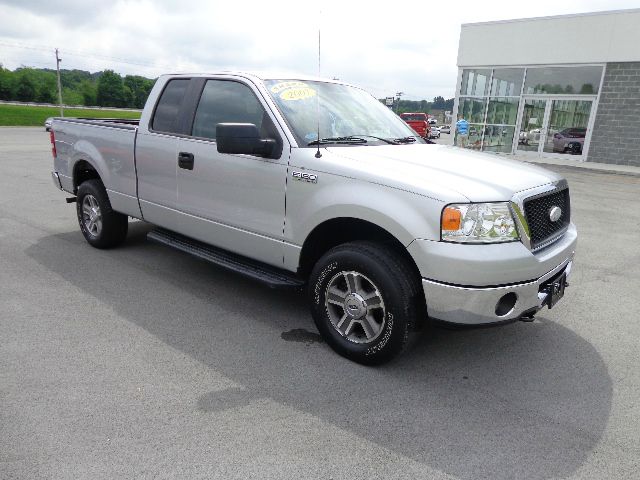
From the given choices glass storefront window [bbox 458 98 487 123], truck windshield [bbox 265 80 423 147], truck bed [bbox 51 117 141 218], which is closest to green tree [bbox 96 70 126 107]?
glass storefront window [bbox 458 98 487 123]

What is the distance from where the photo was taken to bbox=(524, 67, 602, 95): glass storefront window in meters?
18.4

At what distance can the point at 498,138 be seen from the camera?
21.4m

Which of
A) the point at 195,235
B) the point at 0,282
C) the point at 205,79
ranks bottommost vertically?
the point at 0,282

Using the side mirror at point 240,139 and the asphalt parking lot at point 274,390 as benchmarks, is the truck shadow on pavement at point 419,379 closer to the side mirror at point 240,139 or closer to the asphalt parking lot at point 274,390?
the asphalt parking lot at point 274,390

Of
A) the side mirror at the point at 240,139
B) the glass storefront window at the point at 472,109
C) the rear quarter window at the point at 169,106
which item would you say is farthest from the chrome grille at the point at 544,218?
the glass storefront window at the point at 472,109

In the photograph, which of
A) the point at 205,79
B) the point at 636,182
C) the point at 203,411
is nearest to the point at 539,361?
the point at 203,411

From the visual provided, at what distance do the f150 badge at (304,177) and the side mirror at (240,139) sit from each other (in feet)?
0.97

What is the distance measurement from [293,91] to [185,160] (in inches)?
43.3

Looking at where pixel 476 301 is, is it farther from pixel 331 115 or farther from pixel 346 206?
pixel 331 115

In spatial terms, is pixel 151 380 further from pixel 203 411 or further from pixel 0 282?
pixel 0 282

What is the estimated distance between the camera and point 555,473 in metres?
2.43

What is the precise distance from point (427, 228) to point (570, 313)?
2.31m

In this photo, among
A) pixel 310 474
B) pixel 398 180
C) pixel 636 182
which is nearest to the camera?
pixel 310 474

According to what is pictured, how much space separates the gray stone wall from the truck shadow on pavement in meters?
16.9
